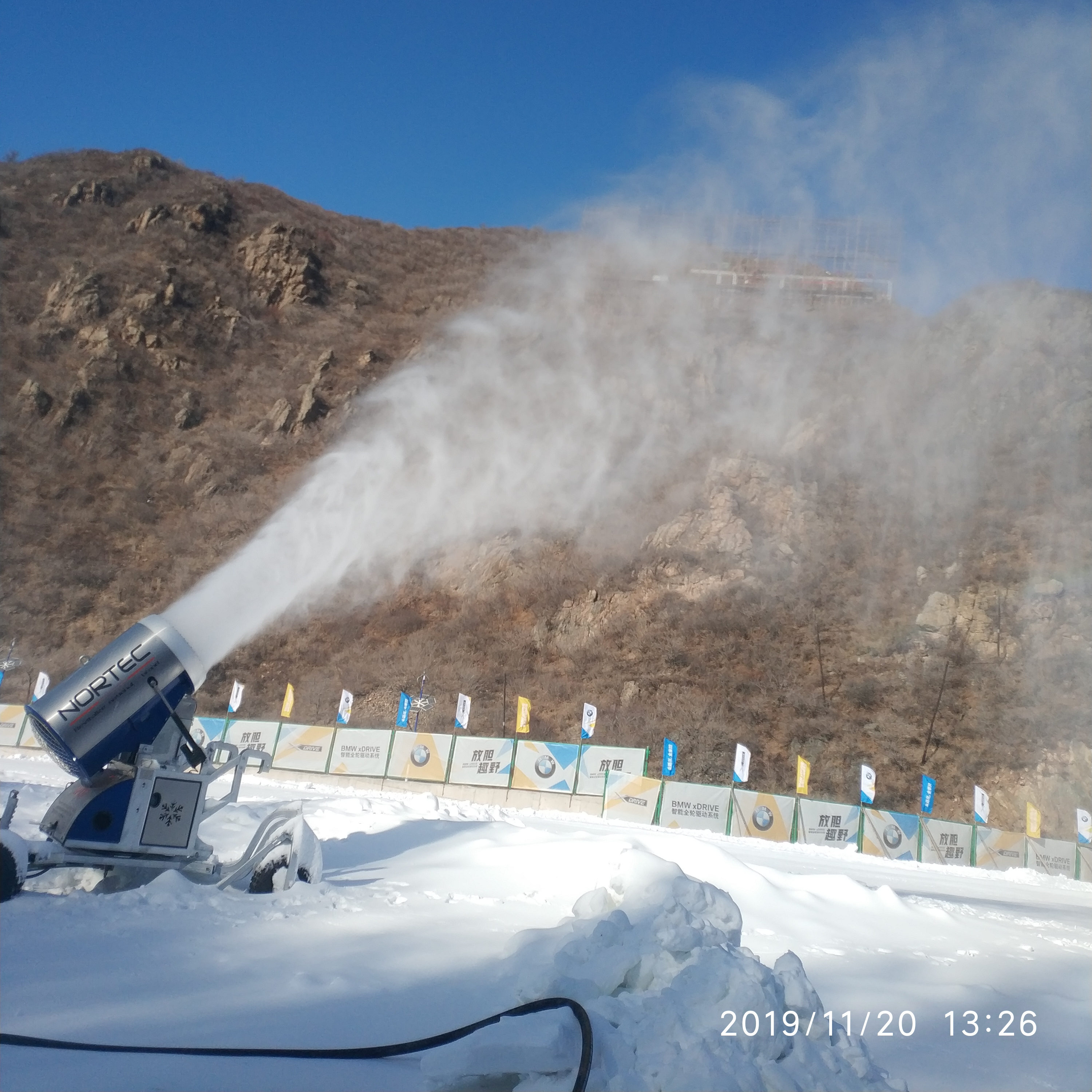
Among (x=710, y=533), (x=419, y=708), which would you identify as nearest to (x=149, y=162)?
(x=710, y=533)

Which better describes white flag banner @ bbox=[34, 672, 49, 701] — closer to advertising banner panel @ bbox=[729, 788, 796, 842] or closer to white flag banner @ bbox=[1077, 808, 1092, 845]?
advertising banner panel @ bbox=[729, 788, 796, 842]

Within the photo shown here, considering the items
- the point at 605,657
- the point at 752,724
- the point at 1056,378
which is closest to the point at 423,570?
the point at 605,657

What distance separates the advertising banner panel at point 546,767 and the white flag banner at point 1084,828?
587 inches

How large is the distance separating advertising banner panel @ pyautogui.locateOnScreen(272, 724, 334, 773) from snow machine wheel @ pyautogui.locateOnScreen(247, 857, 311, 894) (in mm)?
17469

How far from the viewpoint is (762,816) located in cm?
2148

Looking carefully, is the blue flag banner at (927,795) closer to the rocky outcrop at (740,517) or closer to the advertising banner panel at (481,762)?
the advertising banner panel at (481,762)

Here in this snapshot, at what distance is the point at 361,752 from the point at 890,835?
14.1 m

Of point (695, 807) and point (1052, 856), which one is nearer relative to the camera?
point (695, 807)

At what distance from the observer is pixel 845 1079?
3867mm

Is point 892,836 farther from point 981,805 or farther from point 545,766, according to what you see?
point 545,766

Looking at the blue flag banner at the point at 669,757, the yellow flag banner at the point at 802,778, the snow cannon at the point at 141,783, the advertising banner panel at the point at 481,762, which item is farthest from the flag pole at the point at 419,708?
the snow cannon at the point at 141,783

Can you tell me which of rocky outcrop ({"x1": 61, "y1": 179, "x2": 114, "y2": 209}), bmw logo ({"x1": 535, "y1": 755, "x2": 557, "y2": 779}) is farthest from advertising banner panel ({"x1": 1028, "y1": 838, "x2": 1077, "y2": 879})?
rocky outcrop ({"x1": 61, "y1": 179, "x2": 114, "y2": 209})

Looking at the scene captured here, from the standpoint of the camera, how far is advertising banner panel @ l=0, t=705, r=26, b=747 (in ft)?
78.7

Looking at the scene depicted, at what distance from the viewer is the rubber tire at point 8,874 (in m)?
6.06
